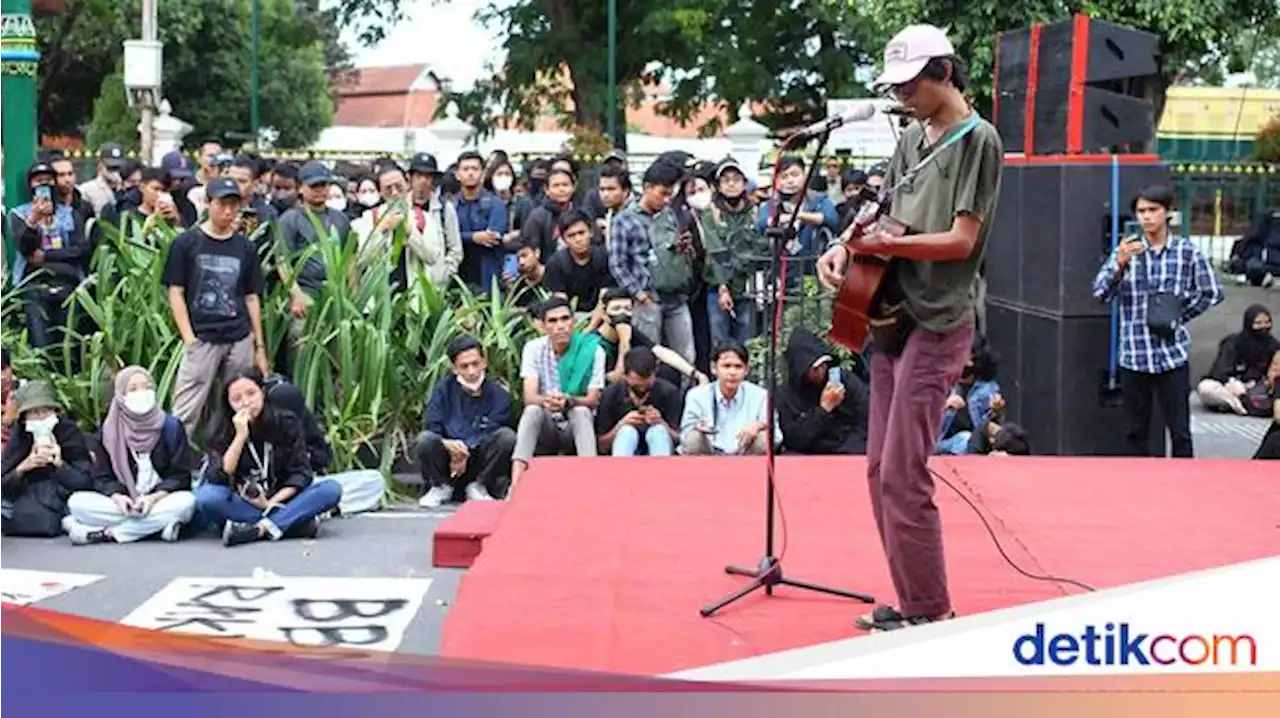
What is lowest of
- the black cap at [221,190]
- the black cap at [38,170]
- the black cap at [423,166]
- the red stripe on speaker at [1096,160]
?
the black cap at [221,190]

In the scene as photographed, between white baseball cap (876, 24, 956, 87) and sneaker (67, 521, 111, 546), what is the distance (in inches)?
197

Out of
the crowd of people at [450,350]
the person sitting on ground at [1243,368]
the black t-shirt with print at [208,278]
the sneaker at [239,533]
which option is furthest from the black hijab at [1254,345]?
the sneaker at [239,533]

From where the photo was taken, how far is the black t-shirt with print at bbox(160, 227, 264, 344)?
905 centimetres

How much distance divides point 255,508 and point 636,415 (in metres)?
2.09

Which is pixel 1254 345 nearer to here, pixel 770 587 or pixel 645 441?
pixel 645 441

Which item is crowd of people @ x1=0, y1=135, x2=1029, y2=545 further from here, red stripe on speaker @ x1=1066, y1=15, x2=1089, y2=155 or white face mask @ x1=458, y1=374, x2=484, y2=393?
red stripe on speaker @ x1=1066, y1=15, x2=1089, y2=155

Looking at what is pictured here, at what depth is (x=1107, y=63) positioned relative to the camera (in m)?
9.17

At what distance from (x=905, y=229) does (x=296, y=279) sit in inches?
225

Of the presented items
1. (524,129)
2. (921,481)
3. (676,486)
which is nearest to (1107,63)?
(676,486)

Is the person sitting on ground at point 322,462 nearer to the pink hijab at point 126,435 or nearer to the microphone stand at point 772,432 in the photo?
the pink hijab at point 126,435

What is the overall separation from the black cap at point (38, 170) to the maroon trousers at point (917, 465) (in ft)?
23.8

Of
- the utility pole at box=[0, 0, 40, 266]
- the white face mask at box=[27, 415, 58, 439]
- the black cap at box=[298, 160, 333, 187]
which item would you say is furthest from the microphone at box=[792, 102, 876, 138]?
the utility pole at box=[0, 0, 40, 266]

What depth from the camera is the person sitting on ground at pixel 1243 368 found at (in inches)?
485

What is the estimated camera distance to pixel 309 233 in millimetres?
10188
